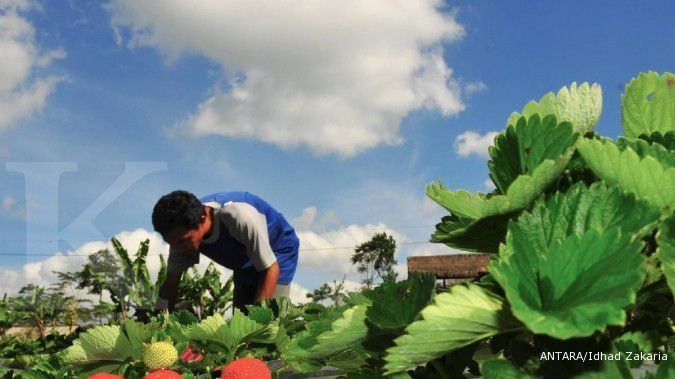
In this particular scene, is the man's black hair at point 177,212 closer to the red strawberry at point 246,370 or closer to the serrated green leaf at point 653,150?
the red strawberry at point 246,370

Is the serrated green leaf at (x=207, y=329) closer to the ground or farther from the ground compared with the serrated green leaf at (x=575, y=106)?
closer to the ground

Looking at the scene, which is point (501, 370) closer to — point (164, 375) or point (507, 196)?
point (507, 196)

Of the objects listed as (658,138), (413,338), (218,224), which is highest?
(218,224)

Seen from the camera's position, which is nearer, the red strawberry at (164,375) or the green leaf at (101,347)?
the red strawberry at (164,375)

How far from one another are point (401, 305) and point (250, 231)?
4515 millimetres

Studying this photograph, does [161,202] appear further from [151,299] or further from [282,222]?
[151,299]

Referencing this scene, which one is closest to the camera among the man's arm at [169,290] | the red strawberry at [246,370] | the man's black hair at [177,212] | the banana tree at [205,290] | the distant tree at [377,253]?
the red strawberry at [246,370]

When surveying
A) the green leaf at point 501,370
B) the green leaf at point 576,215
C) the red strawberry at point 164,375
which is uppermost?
the green leaf at point 576,215

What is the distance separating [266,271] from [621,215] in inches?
187

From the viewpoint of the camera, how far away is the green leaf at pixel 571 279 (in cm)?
55

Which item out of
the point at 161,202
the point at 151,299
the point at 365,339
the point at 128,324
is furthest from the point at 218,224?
the point at 151,299

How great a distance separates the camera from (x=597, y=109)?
89 centimetres

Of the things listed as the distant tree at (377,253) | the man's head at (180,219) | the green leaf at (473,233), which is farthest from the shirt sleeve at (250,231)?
the distant tree at (377,253)

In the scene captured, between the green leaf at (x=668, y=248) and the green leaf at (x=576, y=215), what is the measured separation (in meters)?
0.03
